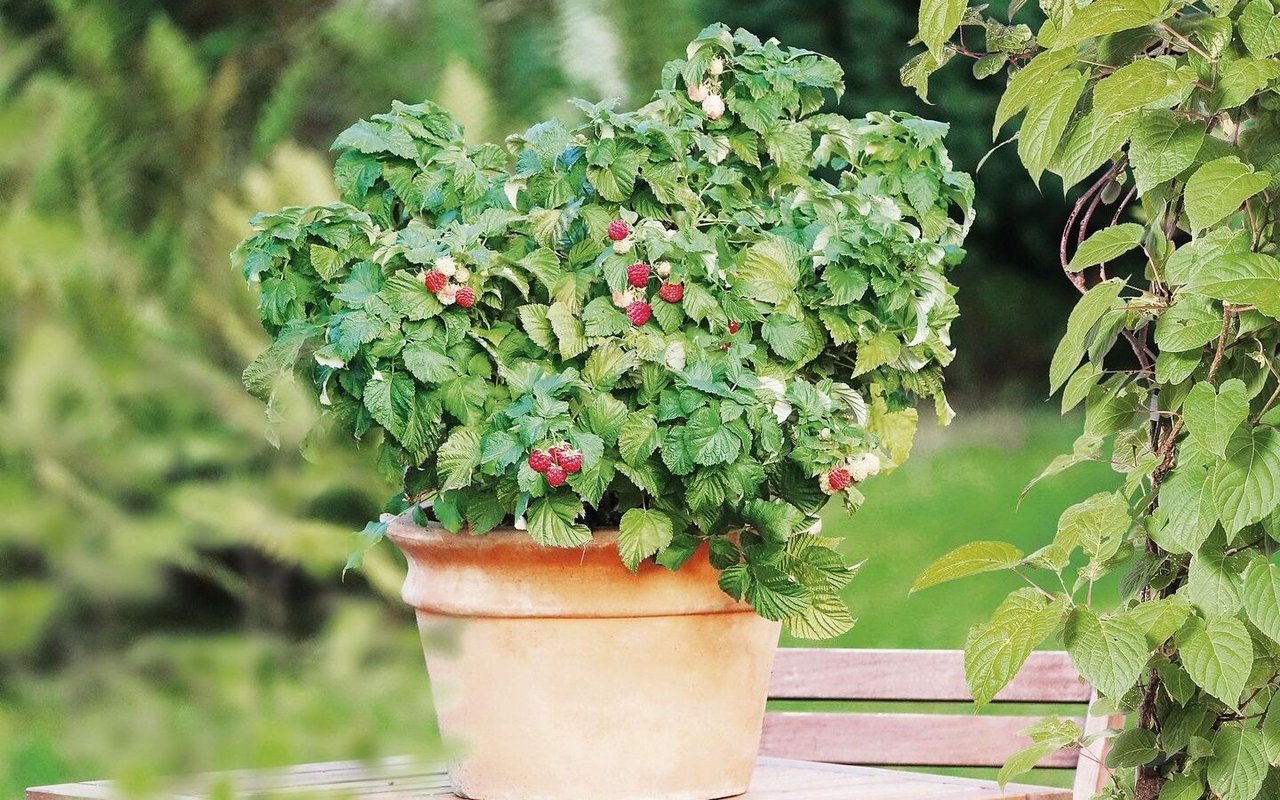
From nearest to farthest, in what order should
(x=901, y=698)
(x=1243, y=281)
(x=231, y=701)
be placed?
(x=231, y=701)
(x=1243, y=281)
(x=901, y=698)

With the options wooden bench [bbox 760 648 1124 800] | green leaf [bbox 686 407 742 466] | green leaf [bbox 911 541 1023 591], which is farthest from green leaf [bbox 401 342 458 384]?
wooden bench [bbox 760 648 1124 800]

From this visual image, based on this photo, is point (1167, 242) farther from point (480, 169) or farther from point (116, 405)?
point (116, 405)

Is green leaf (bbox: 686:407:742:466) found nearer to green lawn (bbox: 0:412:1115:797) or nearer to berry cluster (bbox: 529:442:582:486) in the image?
berry cluster (bbox: 529:442:582:486)

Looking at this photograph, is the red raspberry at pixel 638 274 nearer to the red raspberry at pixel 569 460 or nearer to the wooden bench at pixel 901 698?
the red raspberry at pixel 569 460

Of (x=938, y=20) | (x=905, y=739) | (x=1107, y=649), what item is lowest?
(x=905, y=739)

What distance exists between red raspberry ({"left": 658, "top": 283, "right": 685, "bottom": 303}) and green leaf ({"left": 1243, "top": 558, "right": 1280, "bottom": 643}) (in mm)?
500

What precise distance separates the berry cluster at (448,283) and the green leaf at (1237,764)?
2.24 ft

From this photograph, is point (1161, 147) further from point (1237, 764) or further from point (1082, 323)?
point (1237, 764)

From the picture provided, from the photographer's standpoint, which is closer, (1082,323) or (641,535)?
(1082,323)

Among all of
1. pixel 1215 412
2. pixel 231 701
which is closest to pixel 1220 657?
pixel 1215 412

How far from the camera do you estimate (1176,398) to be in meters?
1.06

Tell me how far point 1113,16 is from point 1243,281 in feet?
0.65

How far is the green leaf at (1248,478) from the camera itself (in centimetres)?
95

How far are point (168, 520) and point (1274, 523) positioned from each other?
2.72 ft
